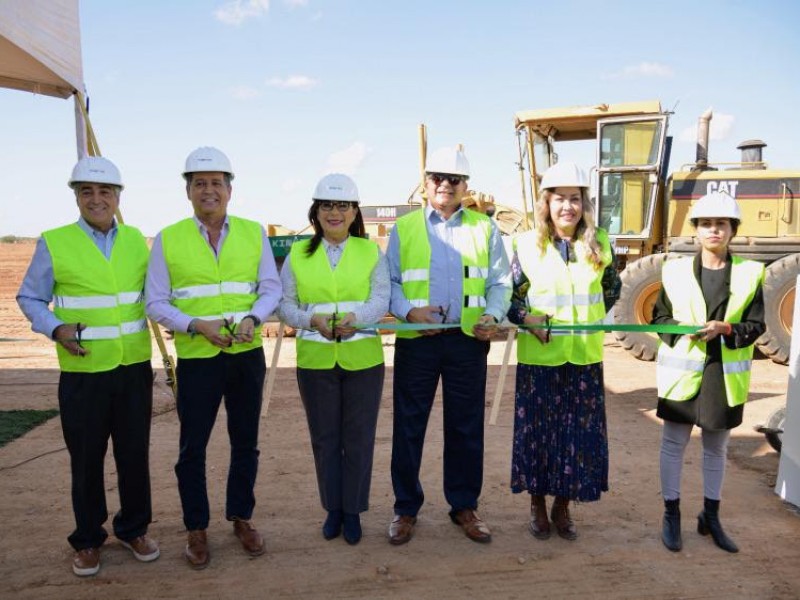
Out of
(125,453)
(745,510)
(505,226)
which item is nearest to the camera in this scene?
(125,453)

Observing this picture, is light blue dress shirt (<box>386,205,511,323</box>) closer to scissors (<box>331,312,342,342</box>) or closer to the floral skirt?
scissors (<box>331,312,342,342</box>)

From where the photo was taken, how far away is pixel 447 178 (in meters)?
3.60

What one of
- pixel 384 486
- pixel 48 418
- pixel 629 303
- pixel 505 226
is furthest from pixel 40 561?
pixel 505 226

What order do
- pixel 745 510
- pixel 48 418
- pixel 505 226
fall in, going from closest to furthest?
pixel 745 510, pixel 48 418, pixel 505 226

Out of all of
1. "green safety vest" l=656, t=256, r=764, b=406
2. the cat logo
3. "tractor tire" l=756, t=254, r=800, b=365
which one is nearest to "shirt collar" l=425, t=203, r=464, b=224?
"green safety vest" l=656, t=256, r=764, b=406

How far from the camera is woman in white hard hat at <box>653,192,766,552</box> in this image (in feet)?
11.3

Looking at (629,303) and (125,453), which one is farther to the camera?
(629,303)

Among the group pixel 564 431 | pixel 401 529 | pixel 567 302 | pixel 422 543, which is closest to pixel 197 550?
pixel 401 529

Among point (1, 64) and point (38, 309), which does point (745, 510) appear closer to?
point (38, 309)

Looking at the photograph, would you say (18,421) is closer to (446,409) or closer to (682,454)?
(446,409)

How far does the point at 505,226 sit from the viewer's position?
1552 centimetres

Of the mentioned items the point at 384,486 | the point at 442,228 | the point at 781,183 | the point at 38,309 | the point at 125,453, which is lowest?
the point at 384,486

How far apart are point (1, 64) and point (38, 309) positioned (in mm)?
2968

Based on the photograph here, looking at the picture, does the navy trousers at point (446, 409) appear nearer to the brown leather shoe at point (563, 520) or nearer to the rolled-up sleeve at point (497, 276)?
the rolled-up sleeve at point (497, 276)
